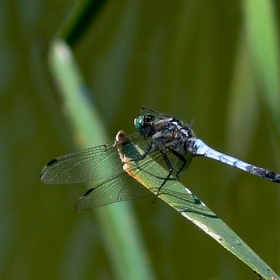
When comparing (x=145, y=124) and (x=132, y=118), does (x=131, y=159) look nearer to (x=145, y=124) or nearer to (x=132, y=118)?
(x=145, y=124)

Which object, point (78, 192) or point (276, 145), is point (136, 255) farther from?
point (78, 192)

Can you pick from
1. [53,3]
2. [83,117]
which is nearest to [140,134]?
[83,117]

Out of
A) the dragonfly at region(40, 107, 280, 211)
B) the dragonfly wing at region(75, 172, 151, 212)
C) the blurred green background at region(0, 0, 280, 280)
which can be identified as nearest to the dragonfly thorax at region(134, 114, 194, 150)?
the dragonfly at region(40, 107, 280, 211)

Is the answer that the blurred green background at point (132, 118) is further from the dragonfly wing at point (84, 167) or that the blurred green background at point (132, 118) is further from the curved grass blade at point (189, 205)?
the curved grass blade at point (189, 205)

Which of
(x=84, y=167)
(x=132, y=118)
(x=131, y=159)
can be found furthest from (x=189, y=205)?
(x=132, y=118)

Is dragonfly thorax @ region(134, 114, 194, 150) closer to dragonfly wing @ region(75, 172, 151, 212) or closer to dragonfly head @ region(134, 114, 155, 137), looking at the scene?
dragonfly head @ region(134, 114, 155, 137)

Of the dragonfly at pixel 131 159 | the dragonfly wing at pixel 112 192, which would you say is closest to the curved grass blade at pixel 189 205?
the dragonfly at pixel 131 159
